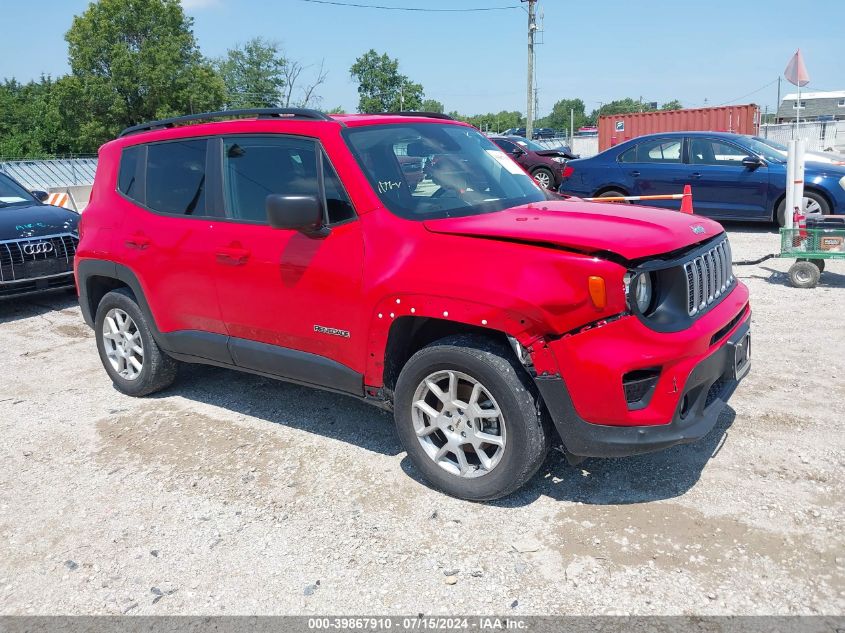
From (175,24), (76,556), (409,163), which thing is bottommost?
Result: (76,556)

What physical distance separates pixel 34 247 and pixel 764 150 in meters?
10.1

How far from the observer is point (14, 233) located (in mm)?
7918

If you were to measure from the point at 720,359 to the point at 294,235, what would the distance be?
2286mm

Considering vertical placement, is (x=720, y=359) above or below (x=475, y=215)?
below

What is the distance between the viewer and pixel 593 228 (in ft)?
11.1

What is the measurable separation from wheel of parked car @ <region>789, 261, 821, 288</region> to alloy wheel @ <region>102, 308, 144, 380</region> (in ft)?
21.2

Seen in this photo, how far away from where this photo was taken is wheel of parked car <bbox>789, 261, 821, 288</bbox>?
7.58 meters

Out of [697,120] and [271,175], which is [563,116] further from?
[271,175]

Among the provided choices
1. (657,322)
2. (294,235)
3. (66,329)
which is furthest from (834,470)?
(66,329)

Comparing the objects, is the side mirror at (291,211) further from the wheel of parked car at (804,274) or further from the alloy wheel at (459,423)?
the wheel of parked car at (804,274)

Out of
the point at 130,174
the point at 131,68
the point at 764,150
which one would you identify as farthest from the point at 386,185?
the point at 131,68

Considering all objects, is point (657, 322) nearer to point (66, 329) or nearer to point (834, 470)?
point (834, 470)

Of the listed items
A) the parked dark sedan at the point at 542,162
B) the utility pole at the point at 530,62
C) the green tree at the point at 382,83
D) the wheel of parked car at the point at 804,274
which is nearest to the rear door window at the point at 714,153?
the wheel of parked car at the point at 804,274

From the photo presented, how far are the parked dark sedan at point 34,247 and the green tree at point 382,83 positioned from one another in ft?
256
